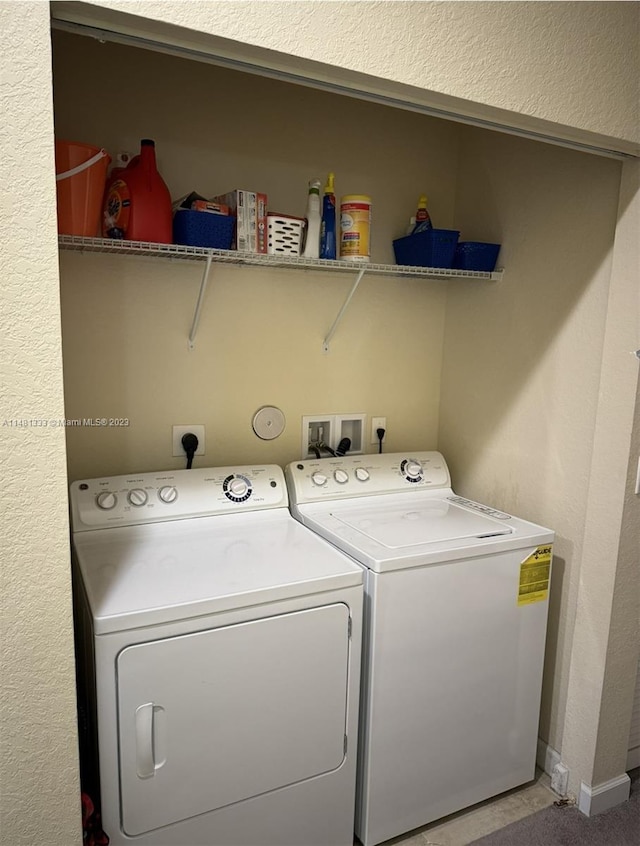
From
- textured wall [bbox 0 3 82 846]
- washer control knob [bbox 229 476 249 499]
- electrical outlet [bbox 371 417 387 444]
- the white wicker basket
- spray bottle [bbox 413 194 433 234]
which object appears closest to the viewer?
textured wall [bbox 0 3 82 846]

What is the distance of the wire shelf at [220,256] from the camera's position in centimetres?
162

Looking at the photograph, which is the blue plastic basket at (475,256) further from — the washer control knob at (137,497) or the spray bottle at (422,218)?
the washer control knob at (137,497)

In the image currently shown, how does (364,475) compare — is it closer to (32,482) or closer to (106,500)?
(106,500)

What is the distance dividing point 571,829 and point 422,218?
6.86 feet

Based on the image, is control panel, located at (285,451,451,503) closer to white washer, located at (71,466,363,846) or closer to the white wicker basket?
white washer, located at (71,466,363,846)

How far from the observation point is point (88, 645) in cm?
146

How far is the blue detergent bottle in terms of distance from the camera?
1993 mm

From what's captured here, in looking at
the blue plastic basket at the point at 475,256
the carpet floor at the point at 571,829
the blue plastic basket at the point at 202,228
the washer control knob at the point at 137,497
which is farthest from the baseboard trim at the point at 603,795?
the blue plastic basket at the point at 202,228

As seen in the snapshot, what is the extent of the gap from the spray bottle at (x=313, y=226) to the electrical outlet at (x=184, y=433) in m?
0.68

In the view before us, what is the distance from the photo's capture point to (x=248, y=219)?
6.04ft

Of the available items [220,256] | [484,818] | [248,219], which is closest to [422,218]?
[248,219]

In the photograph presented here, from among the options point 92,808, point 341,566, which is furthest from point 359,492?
point 92,808

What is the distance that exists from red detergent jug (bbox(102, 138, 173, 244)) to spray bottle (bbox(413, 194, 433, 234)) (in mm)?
964

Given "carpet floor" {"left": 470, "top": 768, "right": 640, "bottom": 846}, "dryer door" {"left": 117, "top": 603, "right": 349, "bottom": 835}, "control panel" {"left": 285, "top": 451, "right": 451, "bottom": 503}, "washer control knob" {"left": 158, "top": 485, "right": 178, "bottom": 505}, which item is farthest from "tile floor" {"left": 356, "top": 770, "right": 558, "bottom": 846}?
"washer control knob" {"left": 158, "top": 485, "right": 178, "bottom": 505}
